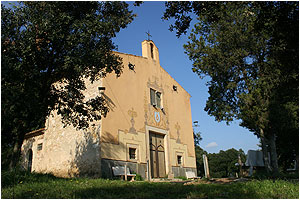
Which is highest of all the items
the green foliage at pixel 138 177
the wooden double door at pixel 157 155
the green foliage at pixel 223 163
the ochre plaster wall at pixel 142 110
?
the ochre plaster wall at pixel 142 110

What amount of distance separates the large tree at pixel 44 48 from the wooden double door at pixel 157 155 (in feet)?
27.6

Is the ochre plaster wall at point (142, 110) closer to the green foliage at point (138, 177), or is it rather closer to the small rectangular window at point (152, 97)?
the small rectangular window at point (152, 97)

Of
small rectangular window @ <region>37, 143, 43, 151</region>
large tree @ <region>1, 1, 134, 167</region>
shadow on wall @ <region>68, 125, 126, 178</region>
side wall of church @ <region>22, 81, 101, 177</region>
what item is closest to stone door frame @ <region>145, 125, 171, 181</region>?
shadow on wall @ <region>68, 125, 126, 178</region>

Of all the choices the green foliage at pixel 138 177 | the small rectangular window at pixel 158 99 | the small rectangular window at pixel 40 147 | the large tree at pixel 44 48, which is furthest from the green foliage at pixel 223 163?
the large tree at pixel 44 48

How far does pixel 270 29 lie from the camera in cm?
683

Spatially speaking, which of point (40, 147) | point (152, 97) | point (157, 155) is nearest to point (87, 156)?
point (157, 155)

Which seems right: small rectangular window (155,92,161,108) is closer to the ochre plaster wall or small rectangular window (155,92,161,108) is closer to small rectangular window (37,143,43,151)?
Answer: the ochre plaster wall

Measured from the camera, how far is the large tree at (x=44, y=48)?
745 centimetres

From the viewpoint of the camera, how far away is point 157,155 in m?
17.0

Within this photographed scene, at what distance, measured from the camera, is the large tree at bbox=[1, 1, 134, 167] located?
7445 mm

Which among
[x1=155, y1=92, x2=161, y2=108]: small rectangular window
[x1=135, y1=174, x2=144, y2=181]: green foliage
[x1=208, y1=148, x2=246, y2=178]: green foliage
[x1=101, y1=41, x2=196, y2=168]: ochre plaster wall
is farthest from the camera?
[x1=208, y1=148, x2=246, y2=178]: green foliage

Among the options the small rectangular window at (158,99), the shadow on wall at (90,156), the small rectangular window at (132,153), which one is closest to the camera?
the shadow on wall at (90,156)

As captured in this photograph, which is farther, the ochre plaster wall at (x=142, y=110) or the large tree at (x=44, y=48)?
the ochre plaster wall at (x=142, y=110)

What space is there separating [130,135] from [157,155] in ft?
9.66
